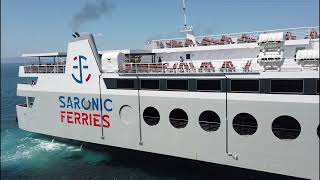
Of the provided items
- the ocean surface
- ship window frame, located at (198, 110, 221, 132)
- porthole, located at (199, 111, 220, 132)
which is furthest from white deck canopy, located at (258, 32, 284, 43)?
the ocean surface

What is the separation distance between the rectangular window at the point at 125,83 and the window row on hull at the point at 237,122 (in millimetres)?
1792

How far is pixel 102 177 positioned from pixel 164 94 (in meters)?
6.43

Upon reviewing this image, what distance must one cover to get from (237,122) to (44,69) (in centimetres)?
1531

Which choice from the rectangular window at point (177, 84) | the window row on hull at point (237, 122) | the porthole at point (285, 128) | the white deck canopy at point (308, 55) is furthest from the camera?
the rectangular window at point (177, 84)

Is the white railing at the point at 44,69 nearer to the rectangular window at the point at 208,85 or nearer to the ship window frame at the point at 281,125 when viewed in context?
the rectangular window at the point at 208,85

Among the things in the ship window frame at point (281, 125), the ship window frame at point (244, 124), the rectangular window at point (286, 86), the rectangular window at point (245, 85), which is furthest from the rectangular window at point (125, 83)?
the ship window frame at point (281, 125)

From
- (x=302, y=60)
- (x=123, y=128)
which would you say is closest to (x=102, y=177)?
(x=123, y=128)

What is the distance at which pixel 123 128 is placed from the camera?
20.5m

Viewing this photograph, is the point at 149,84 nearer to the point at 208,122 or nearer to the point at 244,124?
the point at 208,122

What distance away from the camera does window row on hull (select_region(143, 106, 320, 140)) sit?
52.9 ft

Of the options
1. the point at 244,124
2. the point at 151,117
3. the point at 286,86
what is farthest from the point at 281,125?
the point at 151,117

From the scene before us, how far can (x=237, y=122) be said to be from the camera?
56.3ft

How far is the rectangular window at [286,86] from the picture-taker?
604 inches

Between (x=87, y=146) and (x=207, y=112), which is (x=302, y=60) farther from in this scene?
(x=87, y=146)
